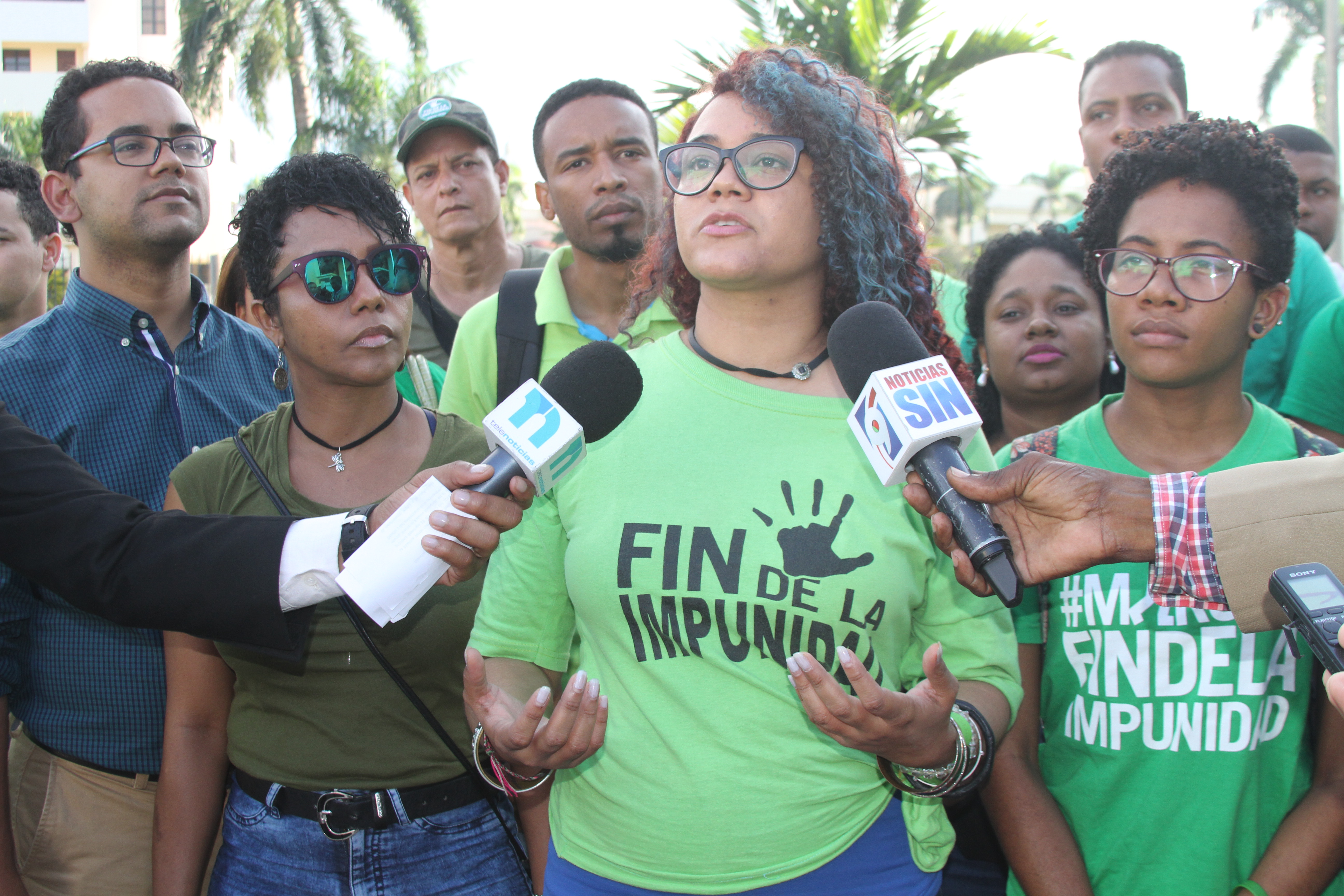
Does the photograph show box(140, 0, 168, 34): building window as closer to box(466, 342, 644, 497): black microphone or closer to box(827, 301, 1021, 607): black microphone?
box(466, 342, 644, 497): black microphone

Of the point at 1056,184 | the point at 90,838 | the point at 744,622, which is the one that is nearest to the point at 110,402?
the point at 90,838

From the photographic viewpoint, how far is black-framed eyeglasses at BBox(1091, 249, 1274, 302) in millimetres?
2607

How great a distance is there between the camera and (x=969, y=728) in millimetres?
2021

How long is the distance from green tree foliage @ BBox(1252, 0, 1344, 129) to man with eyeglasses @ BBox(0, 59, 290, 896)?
39.1 m

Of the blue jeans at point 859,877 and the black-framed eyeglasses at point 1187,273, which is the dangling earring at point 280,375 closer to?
the blue jeans at point 859,877

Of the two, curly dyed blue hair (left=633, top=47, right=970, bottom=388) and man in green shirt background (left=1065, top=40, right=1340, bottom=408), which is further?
man in green shirt background (left=1065, top=40, right=1340, bottom=408)

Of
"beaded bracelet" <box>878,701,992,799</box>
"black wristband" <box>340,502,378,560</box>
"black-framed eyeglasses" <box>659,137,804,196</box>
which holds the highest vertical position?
"black-framed eyeglasses" <box>659,137,804,196</box>

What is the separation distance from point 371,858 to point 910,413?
1702 millimetres

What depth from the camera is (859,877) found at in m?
2.07

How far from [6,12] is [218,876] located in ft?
158

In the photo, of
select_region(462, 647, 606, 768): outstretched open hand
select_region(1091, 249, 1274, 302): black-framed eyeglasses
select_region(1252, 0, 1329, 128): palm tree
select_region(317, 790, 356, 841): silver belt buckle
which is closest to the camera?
select_region(462, 647, 606, 768): outstretched open hand

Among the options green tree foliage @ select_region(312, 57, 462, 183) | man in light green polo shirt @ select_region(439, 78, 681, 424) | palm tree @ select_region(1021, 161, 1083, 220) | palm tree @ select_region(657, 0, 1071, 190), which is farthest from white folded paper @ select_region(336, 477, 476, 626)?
palm tree @ select_region(1021, 161, 1083, 220)

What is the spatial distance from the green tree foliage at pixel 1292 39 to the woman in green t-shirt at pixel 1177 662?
38208 mm

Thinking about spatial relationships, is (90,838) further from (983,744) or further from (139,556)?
(983,744)
